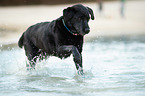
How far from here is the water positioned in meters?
4.35

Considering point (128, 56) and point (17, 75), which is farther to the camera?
point (128, 56)

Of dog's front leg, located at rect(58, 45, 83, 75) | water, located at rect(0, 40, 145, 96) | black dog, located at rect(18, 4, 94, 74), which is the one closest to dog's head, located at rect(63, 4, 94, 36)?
black dog, located at rect(18, 4, 94, 74)

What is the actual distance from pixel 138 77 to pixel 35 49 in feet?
6.78

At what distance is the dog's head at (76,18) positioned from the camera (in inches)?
197

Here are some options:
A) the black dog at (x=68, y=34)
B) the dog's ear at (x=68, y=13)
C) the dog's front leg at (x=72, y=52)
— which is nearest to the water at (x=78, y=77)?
the dog's front leg at (x=72, y=52)

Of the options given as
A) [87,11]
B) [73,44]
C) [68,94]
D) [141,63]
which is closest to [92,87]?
[68,94]

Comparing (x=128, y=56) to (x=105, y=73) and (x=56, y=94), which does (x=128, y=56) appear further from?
(x=56, y=94)

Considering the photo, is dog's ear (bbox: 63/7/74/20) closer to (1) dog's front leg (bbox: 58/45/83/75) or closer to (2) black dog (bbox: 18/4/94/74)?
(2) black dog (bbox: 18/4/94/74)

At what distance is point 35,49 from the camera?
618 centimetres

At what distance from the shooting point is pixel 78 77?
5.30 metres

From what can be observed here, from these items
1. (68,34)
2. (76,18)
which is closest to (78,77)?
(68,34)

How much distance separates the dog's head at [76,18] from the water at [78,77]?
0.82 m

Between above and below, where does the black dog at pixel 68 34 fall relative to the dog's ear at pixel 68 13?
below

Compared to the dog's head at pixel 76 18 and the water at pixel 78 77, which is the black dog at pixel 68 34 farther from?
the water at pixel 78 77
